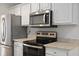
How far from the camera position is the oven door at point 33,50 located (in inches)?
51.1

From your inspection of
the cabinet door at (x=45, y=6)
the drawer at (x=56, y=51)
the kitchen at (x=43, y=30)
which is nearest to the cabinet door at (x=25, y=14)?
the kitchen at (x=43, y=30)

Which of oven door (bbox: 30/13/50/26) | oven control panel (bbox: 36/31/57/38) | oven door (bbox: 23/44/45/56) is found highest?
oven door (bbox: 30/13/50/26)

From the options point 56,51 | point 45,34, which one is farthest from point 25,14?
point 56,51

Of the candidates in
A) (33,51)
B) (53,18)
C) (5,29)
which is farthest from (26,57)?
(53,18)

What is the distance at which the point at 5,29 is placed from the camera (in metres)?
1.30

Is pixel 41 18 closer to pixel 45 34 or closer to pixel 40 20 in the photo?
pixel 40 20

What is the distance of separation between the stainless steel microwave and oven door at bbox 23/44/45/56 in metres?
0.28

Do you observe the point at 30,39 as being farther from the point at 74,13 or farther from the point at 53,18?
the point at 74,13

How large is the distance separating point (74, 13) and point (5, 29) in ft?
2.81

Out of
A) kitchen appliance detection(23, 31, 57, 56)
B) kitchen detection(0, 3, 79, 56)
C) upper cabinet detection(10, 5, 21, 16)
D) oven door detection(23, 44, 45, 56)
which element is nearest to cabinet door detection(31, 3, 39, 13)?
kitchen detection(0, 3, 79, 56)

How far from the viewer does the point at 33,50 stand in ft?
4.33

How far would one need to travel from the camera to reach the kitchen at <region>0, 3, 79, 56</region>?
4.15 ft

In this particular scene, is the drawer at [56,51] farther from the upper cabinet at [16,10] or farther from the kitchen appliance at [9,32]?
the upper cabinet at [16,10]

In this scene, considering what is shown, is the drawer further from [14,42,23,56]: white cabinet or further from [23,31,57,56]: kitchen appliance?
[14,42,23,56]: white cabinet
